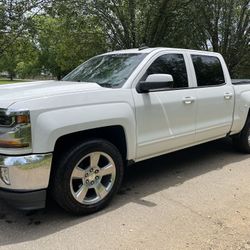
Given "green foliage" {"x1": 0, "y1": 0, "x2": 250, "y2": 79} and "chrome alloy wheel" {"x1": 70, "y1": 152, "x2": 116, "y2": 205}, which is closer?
"chrome alloy wheel" {"x1": 70, "y1": 152, "x2": 116, "y2": 205}

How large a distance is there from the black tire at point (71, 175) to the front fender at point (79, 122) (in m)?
0.21


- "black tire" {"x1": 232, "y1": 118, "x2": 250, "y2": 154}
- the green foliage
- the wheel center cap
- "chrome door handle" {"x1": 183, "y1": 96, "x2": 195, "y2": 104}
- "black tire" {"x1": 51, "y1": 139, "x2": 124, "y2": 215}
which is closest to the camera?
"black tire" {"x1": 51, "y1": 139, "x2": 124, "y2": 215}

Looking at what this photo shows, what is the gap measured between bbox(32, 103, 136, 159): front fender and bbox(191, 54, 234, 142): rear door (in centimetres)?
145

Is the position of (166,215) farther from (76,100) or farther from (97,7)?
(97,7)

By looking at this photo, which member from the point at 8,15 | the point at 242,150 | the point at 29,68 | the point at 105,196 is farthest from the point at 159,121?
the point at 29,68

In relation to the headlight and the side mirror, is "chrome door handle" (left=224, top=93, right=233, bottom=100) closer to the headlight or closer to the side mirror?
the side mirror

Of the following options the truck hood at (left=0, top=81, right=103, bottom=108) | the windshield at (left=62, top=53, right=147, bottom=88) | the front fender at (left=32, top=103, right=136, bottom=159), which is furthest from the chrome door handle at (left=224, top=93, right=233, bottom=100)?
the truck hood at (left=0, top=81, right=103, bottom=108)

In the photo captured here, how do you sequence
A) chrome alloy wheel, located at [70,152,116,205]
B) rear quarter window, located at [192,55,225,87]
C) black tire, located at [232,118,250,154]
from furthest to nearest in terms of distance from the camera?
black tire, located at [232,118,250,154] < rear quarter window, located at [192,55,225,87] < chrome alloy wheel, located at [70,152,116,205]

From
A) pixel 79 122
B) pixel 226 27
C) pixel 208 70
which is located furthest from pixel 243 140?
pixel 226 27

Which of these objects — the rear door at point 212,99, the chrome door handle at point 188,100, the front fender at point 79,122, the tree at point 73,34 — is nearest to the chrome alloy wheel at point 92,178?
the front fender at point 79,122

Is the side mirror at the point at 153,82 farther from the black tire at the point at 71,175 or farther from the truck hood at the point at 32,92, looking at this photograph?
the black tire at the point at 71,175

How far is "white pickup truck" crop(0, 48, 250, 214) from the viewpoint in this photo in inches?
146

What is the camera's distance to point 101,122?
4.21 meters

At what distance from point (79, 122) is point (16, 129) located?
65 cm
